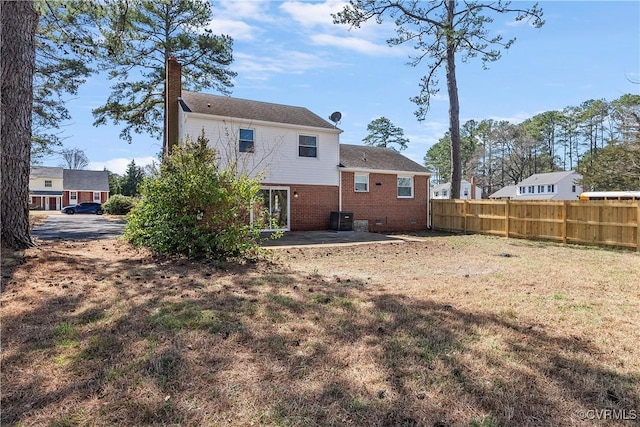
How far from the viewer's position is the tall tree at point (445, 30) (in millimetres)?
17078

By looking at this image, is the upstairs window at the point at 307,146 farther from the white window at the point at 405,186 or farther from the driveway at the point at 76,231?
the driveway at the point at 76,231

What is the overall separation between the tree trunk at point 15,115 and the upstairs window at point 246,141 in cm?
855

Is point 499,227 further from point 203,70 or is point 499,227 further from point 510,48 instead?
point 203,70

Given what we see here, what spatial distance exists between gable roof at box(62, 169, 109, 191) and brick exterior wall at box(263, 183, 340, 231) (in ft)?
154

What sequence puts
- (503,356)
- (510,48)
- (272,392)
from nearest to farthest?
(272,392)
(503,356)
(510,48)

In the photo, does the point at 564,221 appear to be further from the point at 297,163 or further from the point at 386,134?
the point at 386,134

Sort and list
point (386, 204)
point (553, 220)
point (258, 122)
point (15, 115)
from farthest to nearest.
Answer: point (386, 204) → point (258, 122) → point (553, 220) → point (15, 115)

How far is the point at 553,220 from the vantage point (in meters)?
14.1

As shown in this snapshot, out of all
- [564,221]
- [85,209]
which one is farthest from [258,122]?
[85,209]

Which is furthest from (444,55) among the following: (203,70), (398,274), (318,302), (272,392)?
(272,392)

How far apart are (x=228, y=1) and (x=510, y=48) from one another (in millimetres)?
13800

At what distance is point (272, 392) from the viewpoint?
103 inches

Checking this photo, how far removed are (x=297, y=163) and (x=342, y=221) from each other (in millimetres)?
3382

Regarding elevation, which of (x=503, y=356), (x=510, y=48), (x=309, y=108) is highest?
(x=510, y=48)
